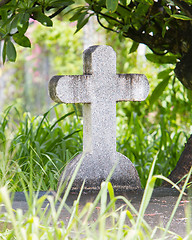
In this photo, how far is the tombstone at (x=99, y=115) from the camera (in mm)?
2359

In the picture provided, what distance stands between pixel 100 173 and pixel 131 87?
0.54m

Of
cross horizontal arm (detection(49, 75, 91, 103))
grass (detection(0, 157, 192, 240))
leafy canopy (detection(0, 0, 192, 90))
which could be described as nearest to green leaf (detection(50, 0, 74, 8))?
leafy canopy (detection(0, 0, 192, 90))

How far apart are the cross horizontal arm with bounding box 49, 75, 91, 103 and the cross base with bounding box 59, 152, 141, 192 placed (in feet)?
1.05

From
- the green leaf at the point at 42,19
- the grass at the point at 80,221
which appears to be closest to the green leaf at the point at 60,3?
the green leaf at the point at 42,19

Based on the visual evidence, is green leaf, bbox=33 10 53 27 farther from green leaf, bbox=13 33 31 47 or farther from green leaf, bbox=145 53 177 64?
green leaf, bbox=145 53 177 64

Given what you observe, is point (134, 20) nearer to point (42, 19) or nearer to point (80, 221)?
point (42, 19)

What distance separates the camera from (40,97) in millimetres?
14383

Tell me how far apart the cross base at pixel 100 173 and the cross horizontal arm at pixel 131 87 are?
35 cm

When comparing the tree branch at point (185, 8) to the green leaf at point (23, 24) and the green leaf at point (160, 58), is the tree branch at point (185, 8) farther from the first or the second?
the green leaf at point (23, 24)

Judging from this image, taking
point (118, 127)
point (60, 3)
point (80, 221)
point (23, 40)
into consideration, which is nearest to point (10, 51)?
point (23, 40)

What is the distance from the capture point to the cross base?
2.34 metres

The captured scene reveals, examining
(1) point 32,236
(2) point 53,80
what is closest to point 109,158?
(2) point 53,80

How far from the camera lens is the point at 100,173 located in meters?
2.39

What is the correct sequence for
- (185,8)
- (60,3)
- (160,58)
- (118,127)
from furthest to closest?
(118,127) → (160,58) → (60,3) → (185,8)
